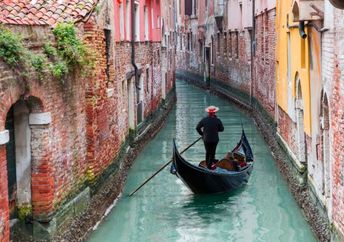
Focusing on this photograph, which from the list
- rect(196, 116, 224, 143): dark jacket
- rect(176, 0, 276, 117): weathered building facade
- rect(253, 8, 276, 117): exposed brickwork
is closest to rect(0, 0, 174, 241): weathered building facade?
rect(196, 116, 224, 143): dark jacket

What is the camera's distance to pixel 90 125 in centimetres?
873

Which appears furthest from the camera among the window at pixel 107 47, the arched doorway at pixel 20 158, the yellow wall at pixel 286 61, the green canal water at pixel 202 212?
the window at pixel 107 47

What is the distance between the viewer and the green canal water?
8.59 m

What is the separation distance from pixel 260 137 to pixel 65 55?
32.9 feet

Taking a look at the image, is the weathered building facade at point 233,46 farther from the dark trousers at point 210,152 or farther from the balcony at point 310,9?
the balcony at point 310,9

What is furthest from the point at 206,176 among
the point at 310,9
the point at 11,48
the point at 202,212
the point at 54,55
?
the point at 11,48

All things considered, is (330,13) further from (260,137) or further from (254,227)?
(260,137)

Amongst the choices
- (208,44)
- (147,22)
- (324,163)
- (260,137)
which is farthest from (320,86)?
(208,44)

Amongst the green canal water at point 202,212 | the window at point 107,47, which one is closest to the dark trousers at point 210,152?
the green canal water at point 202,212

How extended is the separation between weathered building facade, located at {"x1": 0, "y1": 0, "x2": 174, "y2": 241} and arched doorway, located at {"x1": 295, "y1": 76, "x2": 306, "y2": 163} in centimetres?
279

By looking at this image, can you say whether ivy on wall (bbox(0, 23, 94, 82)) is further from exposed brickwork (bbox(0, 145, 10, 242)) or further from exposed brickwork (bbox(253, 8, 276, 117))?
exposed brickwork (bbox(253, 8, 276, 117))

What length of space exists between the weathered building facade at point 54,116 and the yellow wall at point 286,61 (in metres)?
2.79

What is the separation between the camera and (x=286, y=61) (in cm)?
1260

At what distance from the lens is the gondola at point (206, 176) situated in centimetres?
1012
